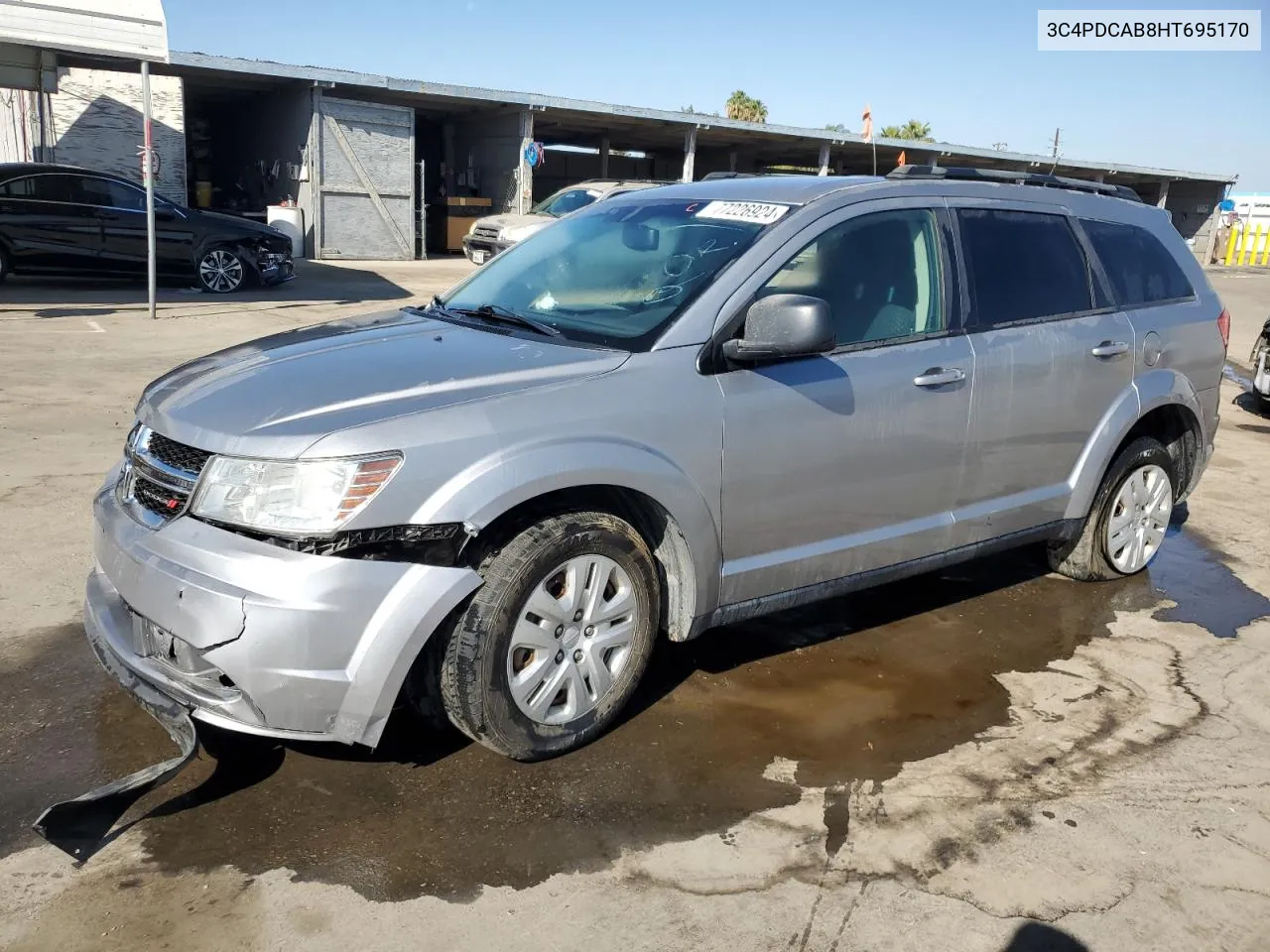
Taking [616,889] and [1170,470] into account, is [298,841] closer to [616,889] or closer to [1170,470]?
[616,889]

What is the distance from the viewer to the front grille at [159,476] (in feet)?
10.5

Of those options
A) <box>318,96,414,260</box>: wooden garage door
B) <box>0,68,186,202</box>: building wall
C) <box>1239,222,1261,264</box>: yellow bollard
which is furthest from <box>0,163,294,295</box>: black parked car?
<box>1239,222,1261,264</box>: yellow bollard

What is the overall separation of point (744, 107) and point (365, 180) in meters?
46.9

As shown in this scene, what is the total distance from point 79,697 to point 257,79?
71.5 ft

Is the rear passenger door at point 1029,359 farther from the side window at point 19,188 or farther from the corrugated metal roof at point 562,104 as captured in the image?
the corrugated metal roof at point 562,104

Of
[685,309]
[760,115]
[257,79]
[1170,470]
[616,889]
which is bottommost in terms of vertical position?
[616,889]

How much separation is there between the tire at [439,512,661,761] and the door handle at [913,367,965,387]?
4.42 ft

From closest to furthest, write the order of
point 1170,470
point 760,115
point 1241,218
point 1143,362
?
point 1143,362 → point 1170,470 → point 1241,218 → point 760,115

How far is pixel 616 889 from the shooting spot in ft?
9.55

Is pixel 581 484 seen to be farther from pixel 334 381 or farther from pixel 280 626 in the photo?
pixel 280 626

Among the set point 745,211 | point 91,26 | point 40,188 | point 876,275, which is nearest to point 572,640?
point 745,211

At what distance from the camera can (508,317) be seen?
4035mm

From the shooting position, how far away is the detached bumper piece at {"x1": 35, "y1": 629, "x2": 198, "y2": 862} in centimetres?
289

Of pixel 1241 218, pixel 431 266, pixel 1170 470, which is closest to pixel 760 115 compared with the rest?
pixel 1241 218
